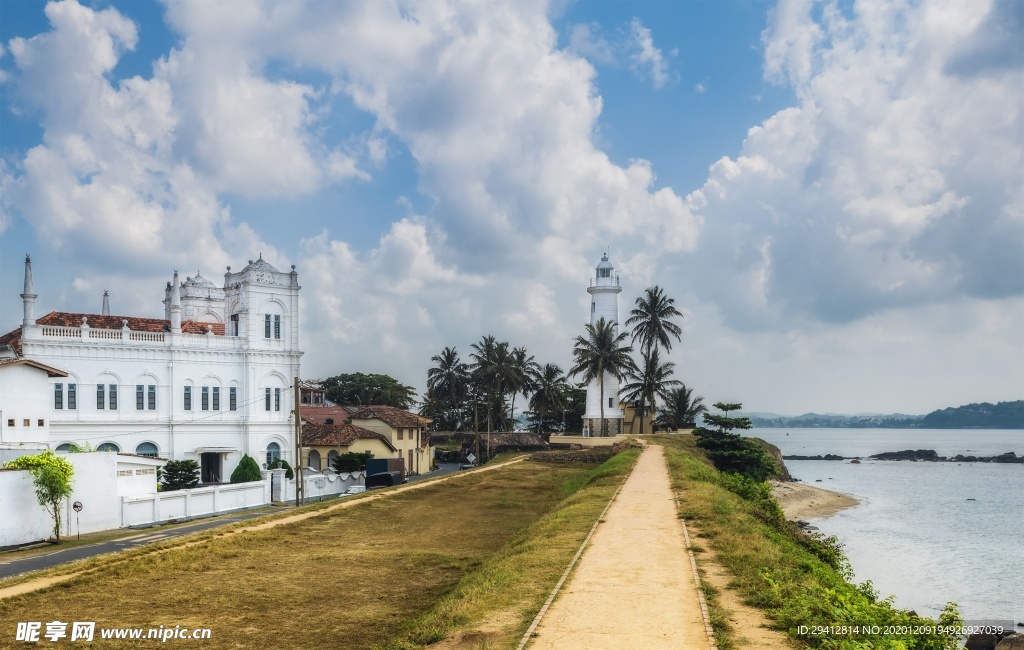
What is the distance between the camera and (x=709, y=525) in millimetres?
19203

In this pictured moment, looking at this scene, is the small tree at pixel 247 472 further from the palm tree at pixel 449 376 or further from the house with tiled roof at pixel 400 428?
the palm tree at pixel 449 376

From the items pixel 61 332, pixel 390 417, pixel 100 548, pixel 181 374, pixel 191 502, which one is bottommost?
pixel 100 548

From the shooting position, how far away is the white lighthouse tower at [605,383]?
6506 cm

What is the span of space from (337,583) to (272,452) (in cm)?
3794

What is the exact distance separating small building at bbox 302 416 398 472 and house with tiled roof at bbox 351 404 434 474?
106 inches

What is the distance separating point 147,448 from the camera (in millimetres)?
47938

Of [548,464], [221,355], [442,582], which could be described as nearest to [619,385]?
[548,464]

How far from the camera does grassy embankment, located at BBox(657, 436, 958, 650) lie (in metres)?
10.6

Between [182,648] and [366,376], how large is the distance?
82.3 metres

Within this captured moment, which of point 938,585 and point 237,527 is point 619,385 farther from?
point 237,527

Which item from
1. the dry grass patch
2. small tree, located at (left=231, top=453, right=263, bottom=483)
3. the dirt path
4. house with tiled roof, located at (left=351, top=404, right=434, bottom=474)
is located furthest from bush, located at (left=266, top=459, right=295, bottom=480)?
the dry grass patch

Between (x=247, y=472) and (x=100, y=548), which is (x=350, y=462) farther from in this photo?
(x=100, y=548)

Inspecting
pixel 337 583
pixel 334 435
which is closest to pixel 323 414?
pixel 334 435

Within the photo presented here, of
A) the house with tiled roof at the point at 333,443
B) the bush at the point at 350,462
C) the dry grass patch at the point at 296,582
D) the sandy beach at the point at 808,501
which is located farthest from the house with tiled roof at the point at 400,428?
the dry grass patch at the point at 296,582
